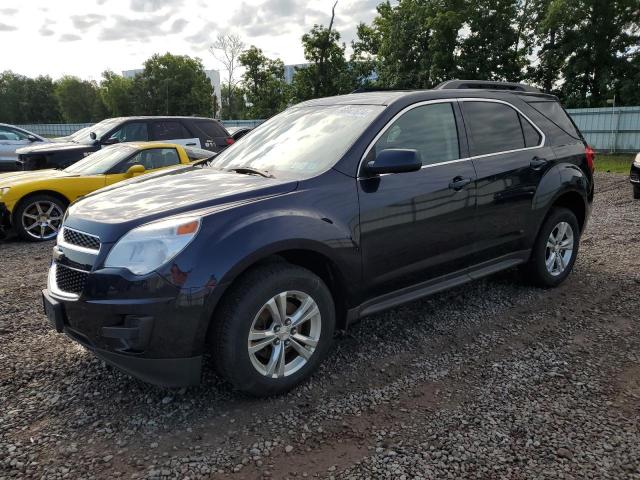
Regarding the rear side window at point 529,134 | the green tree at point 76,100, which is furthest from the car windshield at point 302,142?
the green tree at point 76,100

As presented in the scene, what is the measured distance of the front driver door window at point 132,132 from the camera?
35.2 ft

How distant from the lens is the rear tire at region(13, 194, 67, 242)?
23.9 ft

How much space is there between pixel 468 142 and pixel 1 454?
3.68 meters

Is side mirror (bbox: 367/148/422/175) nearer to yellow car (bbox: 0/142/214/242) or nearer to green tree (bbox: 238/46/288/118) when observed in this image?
yellow car (bbox: 0/142/214/242)

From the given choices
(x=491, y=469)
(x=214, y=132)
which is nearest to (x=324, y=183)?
(x=491, y=469)

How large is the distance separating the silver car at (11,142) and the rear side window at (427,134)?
13976mm

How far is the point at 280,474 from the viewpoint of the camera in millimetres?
2400

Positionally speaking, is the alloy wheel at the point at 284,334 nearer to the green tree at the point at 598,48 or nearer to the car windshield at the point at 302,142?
the car windshield at the point at 302,142

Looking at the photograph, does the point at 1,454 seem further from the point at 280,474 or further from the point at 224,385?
the point at 280,474

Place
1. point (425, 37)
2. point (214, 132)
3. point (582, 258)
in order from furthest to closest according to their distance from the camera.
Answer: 1. point (425, 37)
2. point (214, 132)
3. point (582, 258)

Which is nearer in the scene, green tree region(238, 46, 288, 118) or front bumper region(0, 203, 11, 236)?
front bumper region(0, 203, 11, 236)

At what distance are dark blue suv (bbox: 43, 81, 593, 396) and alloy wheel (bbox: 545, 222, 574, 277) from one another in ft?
0.57

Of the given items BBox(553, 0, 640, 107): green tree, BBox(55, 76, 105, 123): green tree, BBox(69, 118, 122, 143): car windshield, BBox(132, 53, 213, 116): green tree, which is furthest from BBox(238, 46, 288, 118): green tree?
BBox(55, 76, 105, 123): green tree

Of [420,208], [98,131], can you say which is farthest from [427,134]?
[98,131]
